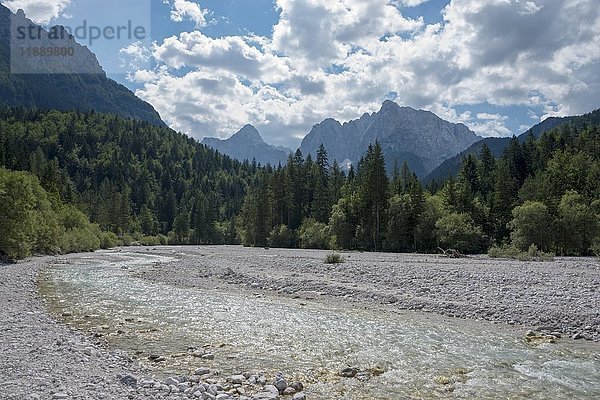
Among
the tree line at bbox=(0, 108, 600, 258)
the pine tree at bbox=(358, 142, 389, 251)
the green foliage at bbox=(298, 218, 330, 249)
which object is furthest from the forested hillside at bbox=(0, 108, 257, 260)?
the pine tree at bbox=(358, 142, 389, 251)

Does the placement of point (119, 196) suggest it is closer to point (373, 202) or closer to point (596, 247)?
point (373, 202)

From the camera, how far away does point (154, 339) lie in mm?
14516

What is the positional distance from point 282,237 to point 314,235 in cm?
1173

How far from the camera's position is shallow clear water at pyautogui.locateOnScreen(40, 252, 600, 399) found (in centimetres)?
1057

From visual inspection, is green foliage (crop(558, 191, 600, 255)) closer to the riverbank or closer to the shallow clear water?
the riverbank

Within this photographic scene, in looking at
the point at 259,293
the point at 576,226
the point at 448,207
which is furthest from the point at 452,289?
the point at 448,207

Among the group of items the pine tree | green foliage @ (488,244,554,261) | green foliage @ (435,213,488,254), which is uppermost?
the pine tree

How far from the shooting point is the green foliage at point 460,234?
59.6 metres

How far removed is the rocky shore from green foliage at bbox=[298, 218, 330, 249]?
63971 millimetres

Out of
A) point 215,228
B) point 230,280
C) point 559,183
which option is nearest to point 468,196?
point 559,183

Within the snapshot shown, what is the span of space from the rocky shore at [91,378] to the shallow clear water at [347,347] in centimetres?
72

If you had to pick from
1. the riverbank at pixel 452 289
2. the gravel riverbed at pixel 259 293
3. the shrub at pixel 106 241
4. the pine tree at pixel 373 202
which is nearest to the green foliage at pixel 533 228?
the pine tree at pixel 373 202

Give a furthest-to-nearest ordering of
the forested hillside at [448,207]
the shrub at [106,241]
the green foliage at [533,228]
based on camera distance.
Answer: the shrub at [106,241] → the forested hillside at [448,207] → the green foliage at [533,228]

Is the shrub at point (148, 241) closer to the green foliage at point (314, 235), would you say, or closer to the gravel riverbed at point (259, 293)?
the green foliage at point (314, 235)
